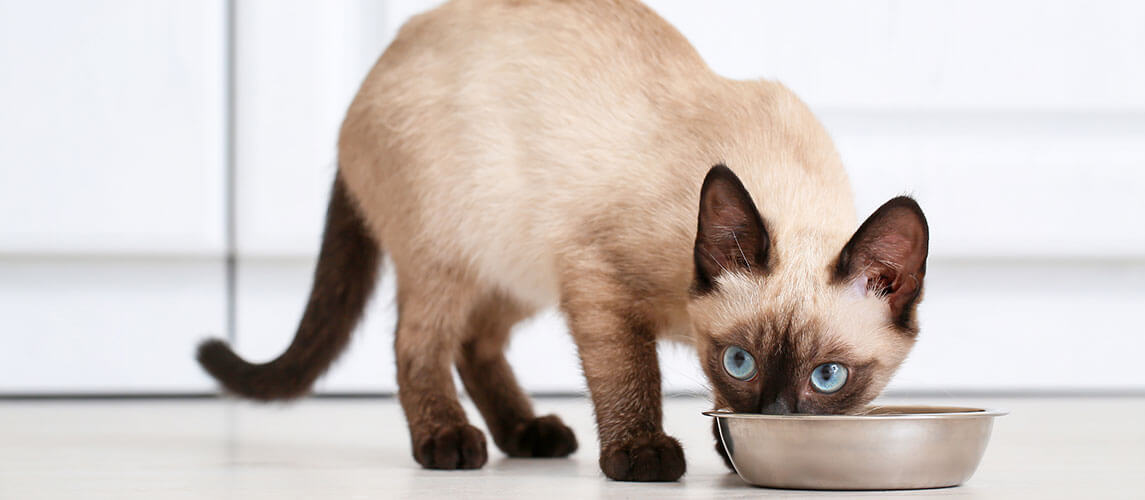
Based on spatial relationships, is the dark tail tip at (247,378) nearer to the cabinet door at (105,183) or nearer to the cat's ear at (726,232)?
the cat's ear at (726,232)

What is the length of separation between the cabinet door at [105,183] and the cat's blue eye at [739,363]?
2.25 m

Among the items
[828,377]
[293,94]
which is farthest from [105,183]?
[828,377]

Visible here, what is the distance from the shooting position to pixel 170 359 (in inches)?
138

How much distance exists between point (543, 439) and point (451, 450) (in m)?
0.28

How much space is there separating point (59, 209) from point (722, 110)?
2308 mm

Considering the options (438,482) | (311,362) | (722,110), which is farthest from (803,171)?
(311,362)

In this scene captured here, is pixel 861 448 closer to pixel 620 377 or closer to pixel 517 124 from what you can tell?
pixel 620 377

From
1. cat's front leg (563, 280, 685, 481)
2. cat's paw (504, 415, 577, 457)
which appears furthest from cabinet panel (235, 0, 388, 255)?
cat's front leg (563, 280, 685, 481)

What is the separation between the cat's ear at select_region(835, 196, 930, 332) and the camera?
4.74 ft

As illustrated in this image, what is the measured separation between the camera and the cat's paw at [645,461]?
5.33 feet

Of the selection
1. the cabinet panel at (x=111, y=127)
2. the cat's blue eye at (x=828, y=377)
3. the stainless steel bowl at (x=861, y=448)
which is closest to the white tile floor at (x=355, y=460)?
the stainless steel bowl at (x=861, y=448)

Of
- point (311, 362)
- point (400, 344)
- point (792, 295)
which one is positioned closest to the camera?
point (792, 295)

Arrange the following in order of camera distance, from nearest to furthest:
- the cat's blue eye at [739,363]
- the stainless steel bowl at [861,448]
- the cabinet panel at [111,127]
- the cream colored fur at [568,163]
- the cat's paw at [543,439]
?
the stainless steel bowl at [861,448], the cat's blue eye at [739,363], the cream colored fur at [568,163], the cat's paw at [543,439], the cabinet panel at [111,127]

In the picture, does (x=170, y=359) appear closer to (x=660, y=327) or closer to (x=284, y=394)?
(x=284, y=394)
